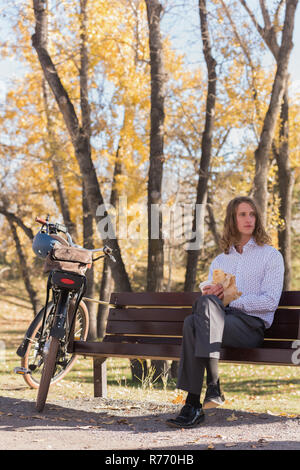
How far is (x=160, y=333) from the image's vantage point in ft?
18.8

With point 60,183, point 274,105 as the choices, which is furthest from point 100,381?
point 60,183

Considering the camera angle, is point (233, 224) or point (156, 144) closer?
point (233, 224)

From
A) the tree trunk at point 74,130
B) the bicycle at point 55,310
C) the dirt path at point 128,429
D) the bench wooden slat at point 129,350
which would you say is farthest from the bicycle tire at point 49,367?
the tree trunk at point 74,130

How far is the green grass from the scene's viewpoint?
6.37m

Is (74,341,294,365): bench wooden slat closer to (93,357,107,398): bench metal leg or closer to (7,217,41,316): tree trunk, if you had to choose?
(93,357,107,398): bench metal leg

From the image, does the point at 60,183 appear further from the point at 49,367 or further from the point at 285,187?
the point at 49,367

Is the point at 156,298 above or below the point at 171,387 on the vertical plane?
above

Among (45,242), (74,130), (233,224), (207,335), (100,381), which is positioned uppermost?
(74,130)

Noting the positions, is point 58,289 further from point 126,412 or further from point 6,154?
point 6,154

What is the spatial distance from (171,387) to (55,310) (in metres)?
4.22

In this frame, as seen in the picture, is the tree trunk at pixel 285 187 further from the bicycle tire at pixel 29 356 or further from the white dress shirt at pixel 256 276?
the white dress shirt at pixel 256 276
